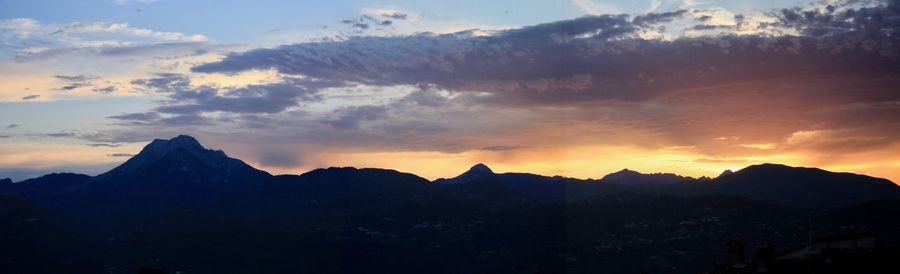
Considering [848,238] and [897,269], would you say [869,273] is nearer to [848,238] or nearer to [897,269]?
[897,269]

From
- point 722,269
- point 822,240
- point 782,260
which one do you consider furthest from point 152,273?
point 822,240

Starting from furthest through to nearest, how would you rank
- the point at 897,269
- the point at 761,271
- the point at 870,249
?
the point at 870,249 < the point at 761,271 < the point at 897,269

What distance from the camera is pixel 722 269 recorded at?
67688 millimetres

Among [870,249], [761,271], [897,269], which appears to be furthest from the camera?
[870,249]

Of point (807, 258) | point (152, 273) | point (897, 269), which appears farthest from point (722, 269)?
point (152, 273)

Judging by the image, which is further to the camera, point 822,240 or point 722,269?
point 822,240

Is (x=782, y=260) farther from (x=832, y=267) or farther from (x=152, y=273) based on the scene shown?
(x=152, y=273)

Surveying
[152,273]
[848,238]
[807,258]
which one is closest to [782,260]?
[807,258]

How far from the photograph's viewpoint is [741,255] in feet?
221

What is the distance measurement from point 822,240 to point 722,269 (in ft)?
41.6

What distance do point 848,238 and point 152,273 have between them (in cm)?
4885

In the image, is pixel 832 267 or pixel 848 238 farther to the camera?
pixel 848 238

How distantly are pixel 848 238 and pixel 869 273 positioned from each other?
1176 centimetres

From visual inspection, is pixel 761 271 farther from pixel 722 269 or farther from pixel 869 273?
pixel 869 273
